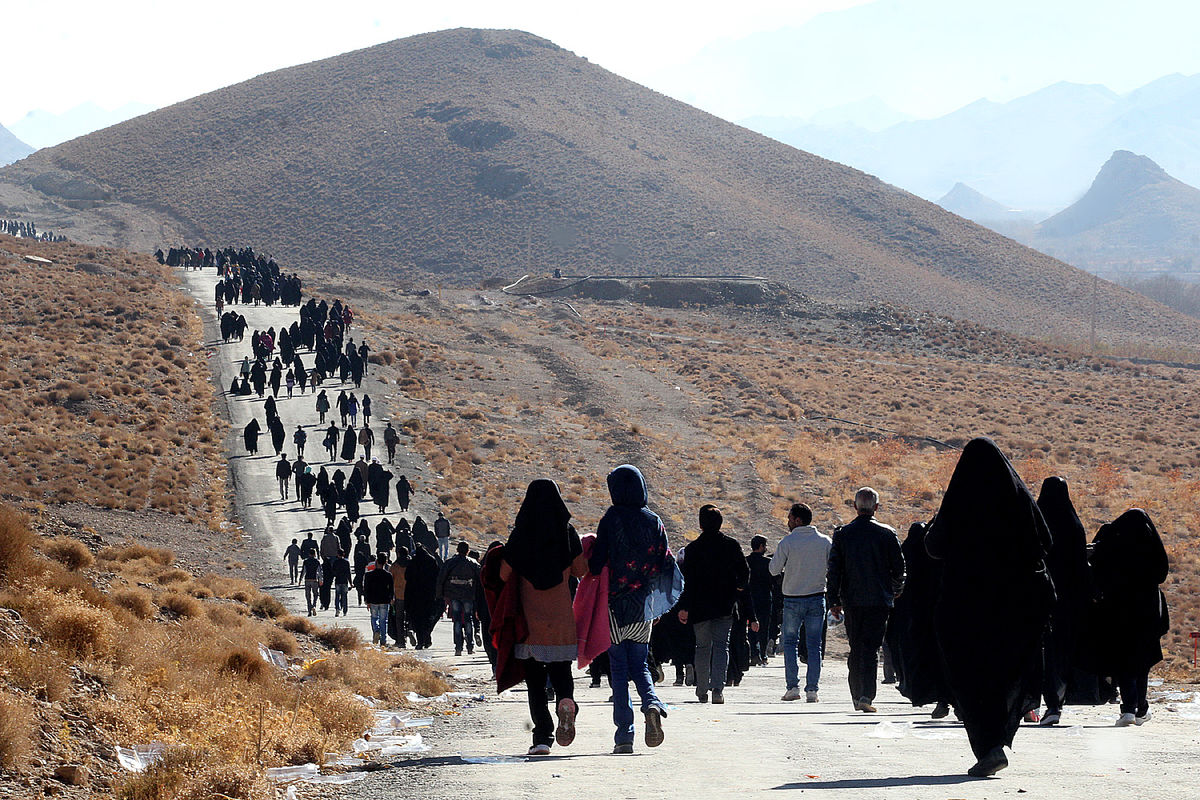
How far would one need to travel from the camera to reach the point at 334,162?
131250mm

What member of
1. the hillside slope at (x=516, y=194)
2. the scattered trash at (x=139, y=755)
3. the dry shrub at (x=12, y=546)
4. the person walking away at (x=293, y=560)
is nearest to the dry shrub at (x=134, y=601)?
the dry shrub at (x=12, y=546)

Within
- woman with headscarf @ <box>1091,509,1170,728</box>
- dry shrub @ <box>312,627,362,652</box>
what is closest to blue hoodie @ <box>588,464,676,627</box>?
woman with headscarf @ <box>1091,509,1170,728</box>

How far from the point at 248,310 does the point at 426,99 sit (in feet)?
298

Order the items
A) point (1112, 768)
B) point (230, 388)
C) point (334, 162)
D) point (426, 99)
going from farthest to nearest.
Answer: point (426, 99) → point (334, 162) → point (230, 388) → point (1112, 768)

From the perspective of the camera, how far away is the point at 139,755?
296 inches

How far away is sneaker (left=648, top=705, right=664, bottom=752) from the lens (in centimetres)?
820

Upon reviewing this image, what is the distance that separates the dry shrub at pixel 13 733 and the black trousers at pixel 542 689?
300 cm

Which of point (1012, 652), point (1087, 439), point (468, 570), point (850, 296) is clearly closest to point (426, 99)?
point (850, 296)

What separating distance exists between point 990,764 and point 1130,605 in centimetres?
362

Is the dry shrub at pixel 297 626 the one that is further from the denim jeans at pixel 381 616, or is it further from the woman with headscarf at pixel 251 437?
the woman with headscarf at pixel 251 437

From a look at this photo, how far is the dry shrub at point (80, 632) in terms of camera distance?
9.24 metres

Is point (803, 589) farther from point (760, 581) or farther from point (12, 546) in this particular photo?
point (12, 546)

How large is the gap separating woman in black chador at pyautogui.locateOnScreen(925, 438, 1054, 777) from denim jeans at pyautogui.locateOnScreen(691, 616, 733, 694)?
387 cm

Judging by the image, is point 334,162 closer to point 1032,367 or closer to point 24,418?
point 1032,367
